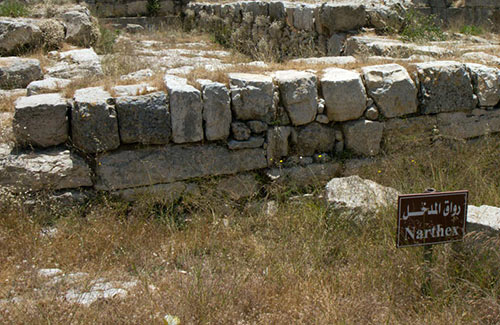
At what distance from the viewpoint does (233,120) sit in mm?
4477

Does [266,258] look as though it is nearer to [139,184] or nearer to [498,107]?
[139,184]

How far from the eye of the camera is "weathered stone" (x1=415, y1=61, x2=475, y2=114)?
4938 millimetres

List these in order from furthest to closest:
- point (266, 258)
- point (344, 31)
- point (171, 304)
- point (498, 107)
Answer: point (344, 31) → point (498, 107) → point (266, 258) → point (171, 304)

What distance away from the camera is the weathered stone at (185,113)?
423 cm

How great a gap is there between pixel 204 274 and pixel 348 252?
1.12 m

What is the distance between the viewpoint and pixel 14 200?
3854mm

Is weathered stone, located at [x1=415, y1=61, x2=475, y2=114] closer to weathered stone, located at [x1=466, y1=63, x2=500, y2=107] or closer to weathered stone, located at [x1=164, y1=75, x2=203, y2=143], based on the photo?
weathered stone, located at [x1=466, y1=63, x2=500, y2=107]

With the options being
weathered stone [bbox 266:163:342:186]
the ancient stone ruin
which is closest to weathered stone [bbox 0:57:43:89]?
the ancient stone ruin

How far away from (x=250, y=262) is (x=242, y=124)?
1435mm

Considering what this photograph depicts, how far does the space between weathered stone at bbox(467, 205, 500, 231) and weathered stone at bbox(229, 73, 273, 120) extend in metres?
1.97

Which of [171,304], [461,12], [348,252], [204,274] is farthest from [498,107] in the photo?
[461,12]

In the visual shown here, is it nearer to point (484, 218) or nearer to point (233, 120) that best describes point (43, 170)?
point (233, 120)

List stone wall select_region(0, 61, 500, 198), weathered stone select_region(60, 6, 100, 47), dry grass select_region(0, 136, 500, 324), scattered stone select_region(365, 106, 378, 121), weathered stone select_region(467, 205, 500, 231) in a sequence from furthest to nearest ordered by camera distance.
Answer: weathered stone select_region(60, 6, 100, 47), scattered stone select_region(365, 106, 378, 121), stone wall select_region(0, 61, 500, 198), weathered stone select_region(467, 205, 500, 231), dry grass select_region(0, 136, 500, 324)

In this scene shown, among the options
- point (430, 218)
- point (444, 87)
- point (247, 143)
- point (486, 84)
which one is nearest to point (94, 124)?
point (247, 143)
